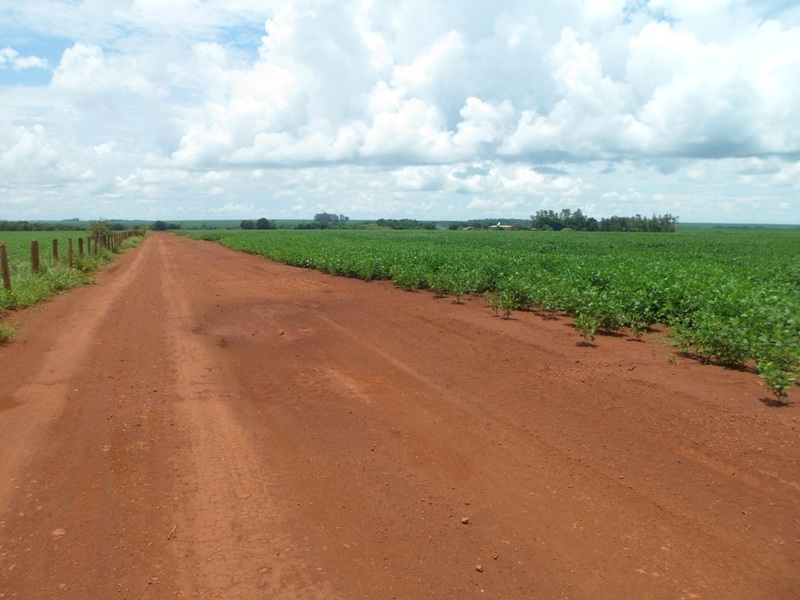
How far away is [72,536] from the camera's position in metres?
4.01

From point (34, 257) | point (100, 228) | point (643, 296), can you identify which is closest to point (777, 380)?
point (643, 296)

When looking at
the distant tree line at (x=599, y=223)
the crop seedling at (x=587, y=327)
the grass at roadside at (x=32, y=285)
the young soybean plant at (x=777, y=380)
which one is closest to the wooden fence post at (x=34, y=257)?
the grass at roadside at (x=32, y=285)

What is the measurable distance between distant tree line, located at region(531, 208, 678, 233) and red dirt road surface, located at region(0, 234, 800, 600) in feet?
348

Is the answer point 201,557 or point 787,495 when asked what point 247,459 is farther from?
point 787,495

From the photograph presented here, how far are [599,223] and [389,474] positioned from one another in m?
121

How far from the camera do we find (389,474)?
5.06 metres

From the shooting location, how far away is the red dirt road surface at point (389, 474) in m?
3.70

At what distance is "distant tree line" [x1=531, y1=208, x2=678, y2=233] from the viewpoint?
109 m

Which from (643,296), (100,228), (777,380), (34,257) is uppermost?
(100,228)

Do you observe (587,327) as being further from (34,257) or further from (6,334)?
(34,257)

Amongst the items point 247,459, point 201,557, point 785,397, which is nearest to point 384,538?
point 201,557

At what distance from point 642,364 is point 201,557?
279 inches

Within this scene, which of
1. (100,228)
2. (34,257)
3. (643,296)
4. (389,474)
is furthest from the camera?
(100,228)

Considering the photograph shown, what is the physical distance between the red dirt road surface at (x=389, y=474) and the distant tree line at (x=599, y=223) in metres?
106
